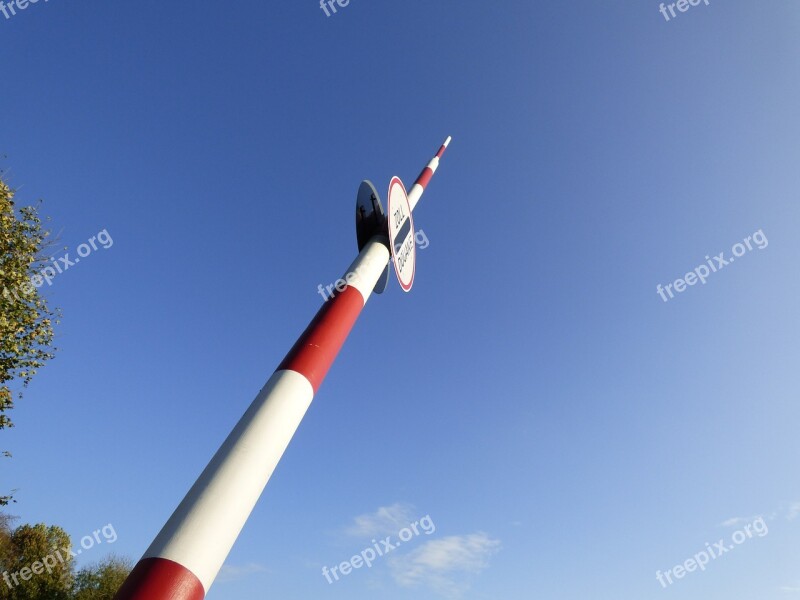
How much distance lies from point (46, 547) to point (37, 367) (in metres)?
55.6

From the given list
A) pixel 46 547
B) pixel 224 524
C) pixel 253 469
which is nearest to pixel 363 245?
pixel 253 469

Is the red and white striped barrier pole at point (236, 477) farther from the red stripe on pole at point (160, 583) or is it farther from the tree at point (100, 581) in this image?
the tree at point (100, 581)

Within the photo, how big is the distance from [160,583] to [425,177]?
1373 cm

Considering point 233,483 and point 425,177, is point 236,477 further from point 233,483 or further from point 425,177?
point 425,177

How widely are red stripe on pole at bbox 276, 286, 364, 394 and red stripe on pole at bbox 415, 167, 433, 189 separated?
7263 millimetres

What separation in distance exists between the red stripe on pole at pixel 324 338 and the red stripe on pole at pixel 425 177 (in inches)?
286

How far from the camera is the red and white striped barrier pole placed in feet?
17.9

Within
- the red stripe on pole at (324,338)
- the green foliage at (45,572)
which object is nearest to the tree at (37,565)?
the green foliage at (45,572)

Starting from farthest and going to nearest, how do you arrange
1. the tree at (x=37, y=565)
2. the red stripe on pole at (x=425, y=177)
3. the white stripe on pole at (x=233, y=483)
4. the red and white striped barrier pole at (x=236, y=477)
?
the tree at (x=37, y=565), the red stripe on pole at (x=425, y=177), the white stripe on pole at (x=233, y=483), the red and white striped barrier pole at (x=236, y=477)

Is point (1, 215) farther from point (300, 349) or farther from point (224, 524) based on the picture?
point (224, 524)

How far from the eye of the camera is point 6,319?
607 inches

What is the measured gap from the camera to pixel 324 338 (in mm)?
8844

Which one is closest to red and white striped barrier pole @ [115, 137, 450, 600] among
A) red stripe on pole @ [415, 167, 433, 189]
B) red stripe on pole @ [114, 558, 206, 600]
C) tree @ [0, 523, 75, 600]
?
red stripe on pole @ [114, 558, 206, 600]

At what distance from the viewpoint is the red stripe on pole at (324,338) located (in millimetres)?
8344
